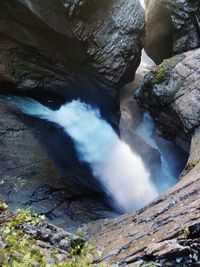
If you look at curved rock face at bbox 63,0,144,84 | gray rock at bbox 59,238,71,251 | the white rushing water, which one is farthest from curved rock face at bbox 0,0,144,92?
gray rock at bbox 59,238,71,251

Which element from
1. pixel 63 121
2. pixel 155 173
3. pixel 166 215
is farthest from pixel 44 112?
pixel 166 215

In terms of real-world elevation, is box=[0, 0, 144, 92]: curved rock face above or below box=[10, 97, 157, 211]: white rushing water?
above

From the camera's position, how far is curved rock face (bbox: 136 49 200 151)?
2138 cm

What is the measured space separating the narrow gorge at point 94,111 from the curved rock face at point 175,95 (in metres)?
0.07

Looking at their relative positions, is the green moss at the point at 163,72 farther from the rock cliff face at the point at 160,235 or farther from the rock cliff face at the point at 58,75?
the rock cliff face at the point at 160,235

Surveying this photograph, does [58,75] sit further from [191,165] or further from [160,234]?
[160,234]

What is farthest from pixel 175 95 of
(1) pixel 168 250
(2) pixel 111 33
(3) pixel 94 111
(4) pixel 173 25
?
(1) pixel 168 250

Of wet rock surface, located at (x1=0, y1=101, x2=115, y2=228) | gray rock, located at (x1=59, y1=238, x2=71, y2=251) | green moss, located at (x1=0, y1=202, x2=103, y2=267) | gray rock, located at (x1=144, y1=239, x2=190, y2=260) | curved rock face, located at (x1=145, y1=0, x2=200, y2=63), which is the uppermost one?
curved rock face, located at (x1=145, y1=0, x2=200, y2=63)

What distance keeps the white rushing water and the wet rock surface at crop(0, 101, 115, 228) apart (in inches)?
61.5

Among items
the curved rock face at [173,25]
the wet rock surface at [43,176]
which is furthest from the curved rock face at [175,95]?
the wet rock surface at [43,176]

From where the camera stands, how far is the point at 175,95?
22594mm

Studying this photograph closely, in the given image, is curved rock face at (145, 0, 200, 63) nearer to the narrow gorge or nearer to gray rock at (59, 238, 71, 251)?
the narrow gorge

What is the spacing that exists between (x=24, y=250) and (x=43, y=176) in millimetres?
12565

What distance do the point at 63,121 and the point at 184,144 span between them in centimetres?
847
